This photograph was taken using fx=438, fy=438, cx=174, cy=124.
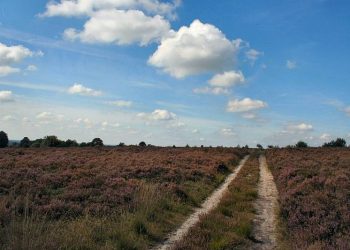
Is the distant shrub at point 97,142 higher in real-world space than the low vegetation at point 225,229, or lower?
higher

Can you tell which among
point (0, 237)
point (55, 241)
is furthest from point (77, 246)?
point (0, 237)

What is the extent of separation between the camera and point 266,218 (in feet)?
49.3

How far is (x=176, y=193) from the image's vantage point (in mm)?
18906

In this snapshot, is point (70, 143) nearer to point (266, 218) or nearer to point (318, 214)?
point (266, 218)

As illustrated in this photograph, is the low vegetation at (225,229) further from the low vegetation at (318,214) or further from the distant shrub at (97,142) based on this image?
the distant shrub at (97,142)

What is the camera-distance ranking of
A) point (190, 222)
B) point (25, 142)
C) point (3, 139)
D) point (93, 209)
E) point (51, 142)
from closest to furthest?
point (190, 222) < point (93, 209) < point (51, 142) < point (3, 139) < point (25, 142)

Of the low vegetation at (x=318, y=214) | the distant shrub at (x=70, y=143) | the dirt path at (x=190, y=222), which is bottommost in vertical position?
the dirt path at (x=190, y=222)

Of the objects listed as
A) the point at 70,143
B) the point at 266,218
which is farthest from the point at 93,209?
the point at 70,143

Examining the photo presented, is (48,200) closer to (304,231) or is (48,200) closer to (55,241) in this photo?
(55,241)

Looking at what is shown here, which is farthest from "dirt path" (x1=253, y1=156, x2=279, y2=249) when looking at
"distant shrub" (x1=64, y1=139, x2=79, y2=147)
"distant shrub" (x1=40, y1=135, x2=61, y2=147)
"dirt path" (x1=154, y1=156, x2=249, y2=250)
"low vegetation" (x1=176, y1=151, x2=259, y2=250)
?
"distant shrub" (x1=64, y1=139, x2=79, y2=147)

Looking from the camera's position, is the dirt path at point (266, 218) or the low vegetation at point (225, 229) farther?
the dirt path at point (266, 218)

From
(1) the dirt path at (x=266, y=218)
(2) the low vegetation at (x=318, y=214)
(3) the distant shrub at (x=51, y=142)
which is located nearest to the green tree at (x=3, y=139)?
(3) the distant shrub at (x=51, y=142)

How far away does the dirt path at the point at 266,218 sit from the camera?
465 inches

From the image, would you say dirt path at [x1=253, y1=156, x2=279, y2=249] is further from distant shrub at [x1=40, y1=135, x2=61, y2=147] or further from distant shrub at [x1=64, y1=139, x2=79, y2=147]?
distant shrub at [x1=64, y1=139, x2=79, y2=147]
